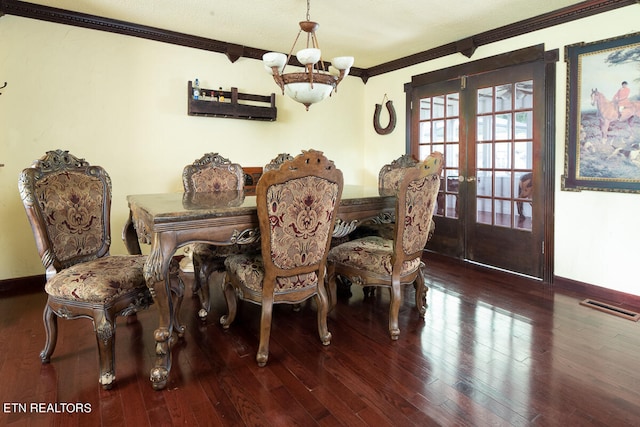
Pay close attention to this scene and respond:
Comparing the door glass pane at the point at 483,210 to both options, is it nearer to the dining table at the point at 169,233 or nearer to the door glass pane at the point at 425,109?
the door glass pane at the point at 425,109

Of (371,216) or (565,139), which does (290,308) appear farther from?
(565,139)

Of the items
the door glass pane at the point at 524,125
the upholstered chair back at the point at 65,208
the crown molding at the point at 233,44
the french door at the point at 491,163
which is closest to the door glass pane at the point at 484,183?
the french door at the point at 491,163

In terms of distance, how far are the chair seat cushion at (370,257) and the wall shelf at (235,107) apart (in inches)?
89.6

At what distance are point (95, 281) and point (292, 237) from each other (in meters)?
0.97

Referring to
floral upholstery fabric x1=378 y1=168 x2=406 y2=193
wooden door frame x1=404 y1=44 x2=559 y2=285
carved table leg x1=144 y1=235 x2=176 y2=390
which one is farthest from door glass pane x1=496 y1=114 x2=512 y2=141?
carved table leg x1=144 y1=235 x2=176 y2=390

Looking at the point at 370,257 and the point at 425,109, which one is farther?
the point at 425,109

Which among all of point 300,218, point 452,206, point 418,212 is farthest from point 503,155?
point 300,218

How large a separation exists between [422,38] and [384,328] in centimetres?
307

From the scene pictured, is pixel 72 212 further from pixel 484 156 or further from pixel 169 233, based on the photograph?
pixel 484 156

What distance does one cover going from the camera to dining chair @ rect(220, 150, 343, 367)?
1.89 metres

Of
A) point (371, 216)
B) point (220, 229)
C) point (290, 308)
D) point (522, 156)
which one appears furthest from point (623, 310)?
point (220, 229)

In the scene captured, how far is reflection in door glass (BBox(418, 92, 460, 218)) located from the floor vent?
5.14ft

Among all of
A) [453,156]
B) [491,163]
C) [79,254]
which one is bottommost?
[79,254]

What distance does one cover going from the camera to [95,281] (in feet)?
6.01
